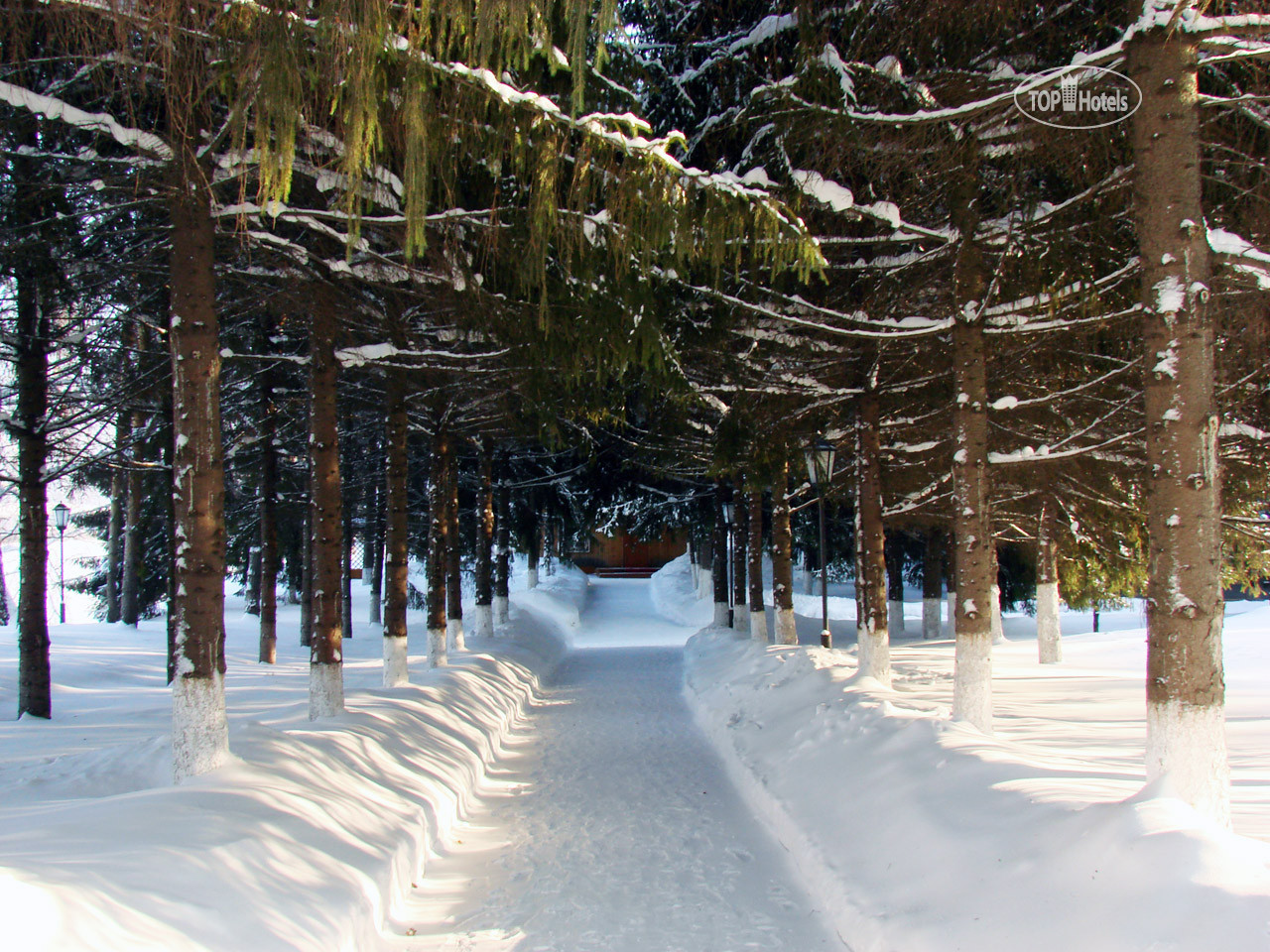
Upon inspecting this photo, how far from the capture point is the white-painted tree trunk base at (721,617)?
23.5 metres

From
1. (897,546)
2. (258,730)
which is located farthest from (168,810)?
(897,546)

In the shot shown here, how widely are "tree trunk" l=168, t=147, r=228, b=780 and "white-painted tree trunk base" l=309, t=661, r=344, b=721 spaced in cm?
263

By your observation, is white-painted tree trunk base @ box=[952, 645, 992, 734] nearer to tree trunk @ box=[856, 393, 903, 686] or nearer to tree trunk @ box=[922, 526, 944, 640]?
tree trunk @ box=[856, 393, 903, 686]

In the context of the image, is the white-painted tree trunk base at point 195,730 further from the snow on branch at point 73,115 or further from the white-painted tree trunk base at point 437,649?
the white-painted tree trunk base at point 437,649

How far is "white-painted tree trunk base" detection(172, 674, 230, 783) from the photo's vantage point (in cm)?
589

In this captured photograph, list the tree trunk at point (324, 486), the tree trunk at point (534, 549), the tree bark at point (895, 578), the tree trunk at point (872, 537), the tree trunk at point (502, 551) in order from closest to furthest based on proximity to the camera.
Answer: the tree trunk at point (324, 486), the tree trunk at point (872, 537), the tree trunk at point (502, 551), the tree bark at point (895, 578), the tree trunk at point (534, 549)

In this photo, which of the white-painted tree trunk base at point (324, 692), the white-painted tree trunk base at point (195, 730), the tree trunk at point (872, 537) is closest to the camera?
the white-painted tree trunk base at point (195, 730)

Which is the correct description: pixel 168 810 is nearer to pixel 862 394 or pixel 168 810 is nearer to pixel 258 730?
pixel 258 730

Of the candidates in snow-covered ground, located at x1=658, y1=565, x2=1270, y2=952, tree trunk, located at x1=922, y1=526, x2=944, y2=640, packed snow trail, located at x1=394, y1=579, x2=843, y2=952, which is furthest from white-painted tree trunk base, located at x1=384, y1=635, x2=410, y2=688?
tree trunk, located at x1=922, y1=526, x2=944, y2=640

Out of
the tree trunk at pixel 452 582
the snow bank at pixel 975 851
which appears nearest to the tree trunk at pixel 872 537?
the snow bank at pixel 975 851

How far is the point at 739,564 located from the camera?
871 inches

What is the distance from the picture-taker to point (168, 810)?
484cm

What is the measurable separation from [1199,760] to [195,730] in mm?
6356

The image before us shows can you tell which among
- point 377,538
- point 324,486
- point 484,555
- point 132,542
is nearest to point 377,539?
point 377,538
